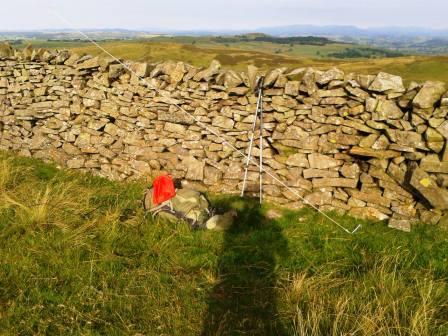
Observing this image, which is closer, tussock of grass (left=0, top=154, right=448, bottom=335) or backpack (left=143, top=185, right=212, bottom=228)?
tussock of grass (left=0, top=154, right=448, bottom=335)

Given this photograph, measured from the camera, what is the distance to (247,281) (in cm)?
507

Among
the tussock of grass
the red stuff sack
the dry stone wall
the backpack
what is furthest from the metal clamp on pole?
the red stuff sack

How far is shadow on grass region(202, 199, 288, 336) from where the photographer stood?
4.23m

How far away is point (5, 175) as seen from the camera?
291 inches

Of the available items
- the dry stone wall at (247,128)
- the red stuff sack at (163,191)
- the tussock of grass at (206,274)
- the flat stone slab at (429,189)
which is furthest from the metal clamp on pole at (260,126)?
the flat stone slab at (429,189)

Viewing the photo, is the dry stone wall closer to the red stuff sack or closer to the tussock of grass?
the tussock of grass

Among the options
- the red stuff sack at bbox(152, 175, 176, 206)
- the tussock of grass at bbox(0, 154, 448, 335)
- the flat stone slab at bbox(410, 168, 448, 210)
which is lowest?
the tussock of grass at bbox(0, 154, 448, 335)

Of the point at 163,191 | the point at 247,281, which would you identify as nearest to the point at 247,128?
the point at 163,191

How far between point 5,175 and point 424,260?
701 centimetres

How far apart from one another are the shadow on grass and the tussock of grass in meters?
0.02

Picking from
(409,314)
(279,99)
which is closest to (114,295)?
(409,314)

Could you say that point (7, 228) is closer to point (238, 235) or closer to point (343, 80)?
point (238, 235)

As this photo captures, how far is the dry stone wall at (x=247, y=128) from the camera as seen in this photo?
21.7ft

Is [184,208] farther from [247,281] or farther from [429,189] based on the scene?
[429,189]
